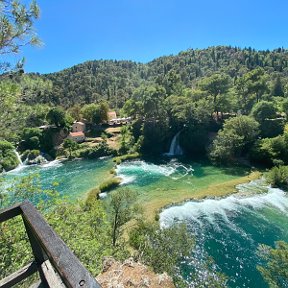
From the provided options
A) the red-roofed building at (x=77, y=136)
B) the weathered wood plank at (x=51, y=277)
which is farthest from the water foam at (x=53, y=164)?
the weathered wood plank at (x=51, y=277)

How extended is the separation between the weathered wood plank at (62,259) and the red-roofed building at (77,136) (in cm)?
6087

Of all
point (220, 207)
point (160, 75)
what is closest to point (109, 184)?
point (220, 207)

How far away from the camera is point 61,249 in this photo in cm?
199

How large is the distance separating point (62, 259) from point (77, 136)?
6247 centimetres

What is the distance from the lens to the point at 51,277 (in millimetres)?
2719

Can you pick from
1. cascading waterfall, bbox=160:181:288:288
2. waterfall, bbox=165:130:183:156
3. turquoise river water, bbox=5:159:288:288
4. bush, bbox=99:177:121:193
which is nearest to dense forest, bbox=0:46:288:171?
waterfall, bbox=165:130:183:156

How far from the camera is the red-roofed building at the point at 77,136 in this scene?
61.5 metres

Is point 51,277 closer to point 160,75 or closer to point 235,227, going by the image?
point 235,227

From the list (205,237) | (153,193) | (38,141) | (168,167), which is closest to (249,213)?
(205,237)

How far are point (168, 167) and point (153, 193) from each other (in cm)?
1228

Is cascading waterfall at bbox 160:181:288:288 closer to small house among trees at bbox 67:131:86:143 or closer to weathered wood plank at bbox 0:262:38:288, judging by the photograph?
weathered wood plank at bbox 0:262:38:288

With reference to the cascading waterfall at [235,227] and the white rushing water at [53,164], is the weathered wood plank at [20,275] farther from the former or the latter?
the white rushing water at [53,164]

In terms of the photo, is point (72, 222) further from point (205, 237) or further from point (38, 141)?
point (38, 141)

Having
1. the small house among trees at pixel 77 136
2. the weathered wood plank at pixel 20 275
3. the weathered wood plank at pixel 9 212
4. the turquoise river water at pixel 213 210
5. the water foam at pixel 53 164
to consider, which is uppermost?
the weathered wood plank at pixel 9 212
